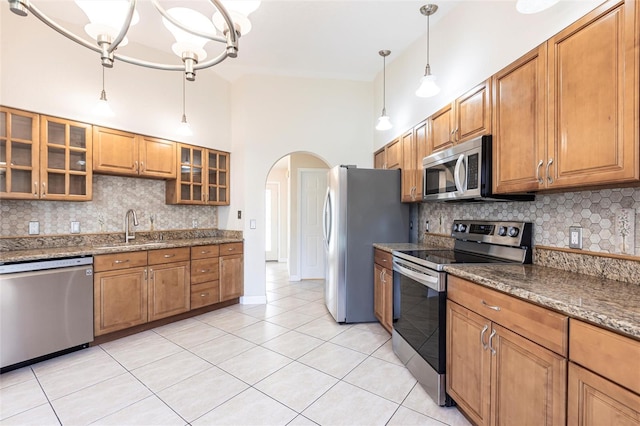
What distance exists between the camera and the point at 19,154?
2629mm

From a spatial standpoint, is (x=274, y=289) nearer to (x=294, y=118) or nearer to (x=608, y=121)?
(x=294, y=118)

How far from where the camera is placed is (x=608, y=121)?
1279mm

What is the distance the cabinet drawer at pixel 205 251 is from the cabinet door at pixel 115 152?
1106 mm

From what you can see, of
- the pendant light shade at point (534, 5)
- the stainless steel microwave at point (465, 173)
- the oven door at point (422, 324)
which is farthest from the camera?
the stainless steel microwave at point (465, 173)

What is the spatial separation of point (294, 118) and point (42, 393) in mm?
3776

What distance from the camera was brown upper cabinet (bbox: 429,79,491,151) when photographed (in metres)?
2.06

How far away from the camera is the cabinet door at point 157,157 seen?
343cm

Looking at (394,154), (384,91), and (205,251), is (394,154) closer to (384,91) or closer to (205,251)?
(384,91)

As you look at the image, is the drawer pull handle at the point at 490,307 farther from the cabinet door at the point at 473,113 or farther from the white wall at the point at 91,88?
the white wall at the point at 91,88

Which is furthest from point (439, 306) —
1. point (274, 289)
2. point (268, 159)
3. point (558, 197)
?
point (274, 289)

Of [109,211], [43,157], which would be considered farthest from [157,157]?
[43,157]

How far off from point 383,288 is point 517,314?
5.84 feet

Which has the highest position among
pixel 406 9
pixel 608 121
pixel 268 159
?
pixel 406 9

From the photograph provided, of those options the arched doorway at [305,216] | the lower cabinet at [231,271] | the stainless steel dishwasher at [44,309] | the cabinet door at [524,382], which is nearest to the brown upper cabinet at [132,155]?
the stainless steel dishwasher at [44,309]
